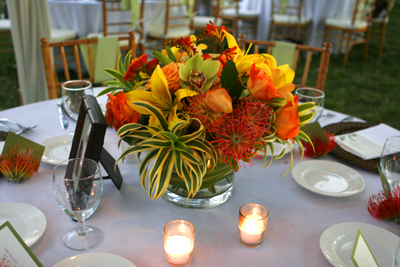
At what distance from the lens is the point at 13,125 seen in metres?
1.12

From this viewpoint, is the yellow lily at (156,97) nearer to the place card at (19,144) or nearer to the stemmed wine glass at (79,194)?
the stemmed wine glass at (79,194)

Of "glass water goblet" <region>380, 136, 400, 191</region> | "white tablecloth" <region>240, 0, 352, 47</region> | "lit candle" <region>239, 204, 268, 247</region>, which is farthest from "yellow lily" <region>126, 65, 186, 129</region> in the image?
"white tablecloth" <region>240, 0, 352, 47</region>

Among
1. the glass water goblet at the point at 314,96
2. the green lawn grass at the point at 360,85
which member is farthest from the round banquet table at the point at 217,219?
the green lawn grass at the point at 360,85

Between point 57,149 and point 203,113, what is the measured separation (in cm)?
59

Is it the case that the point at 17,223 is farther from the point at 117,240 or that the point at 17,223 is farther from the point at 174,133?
the point at 174,133

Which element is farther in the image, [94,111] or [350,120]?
[350,120]

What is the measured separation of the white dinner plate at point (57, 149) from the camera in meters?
0.95

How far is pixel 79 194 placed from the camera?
2.04ft

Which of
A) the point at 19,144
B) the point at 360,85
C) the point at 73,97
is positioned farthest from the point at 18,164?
the point at 360,85

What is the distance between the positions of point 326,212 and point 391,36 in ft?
19.8

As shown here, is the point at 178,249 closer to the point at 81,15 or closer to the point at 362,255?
the point at 362,255

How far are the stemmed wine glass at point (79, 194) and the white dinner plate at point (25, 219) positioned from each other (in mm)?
60

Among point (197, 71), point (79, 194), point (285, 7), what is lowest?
point (79, 194)

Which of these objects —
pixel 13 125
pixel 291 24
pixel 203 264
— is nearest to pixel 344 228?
pixel 203 264
